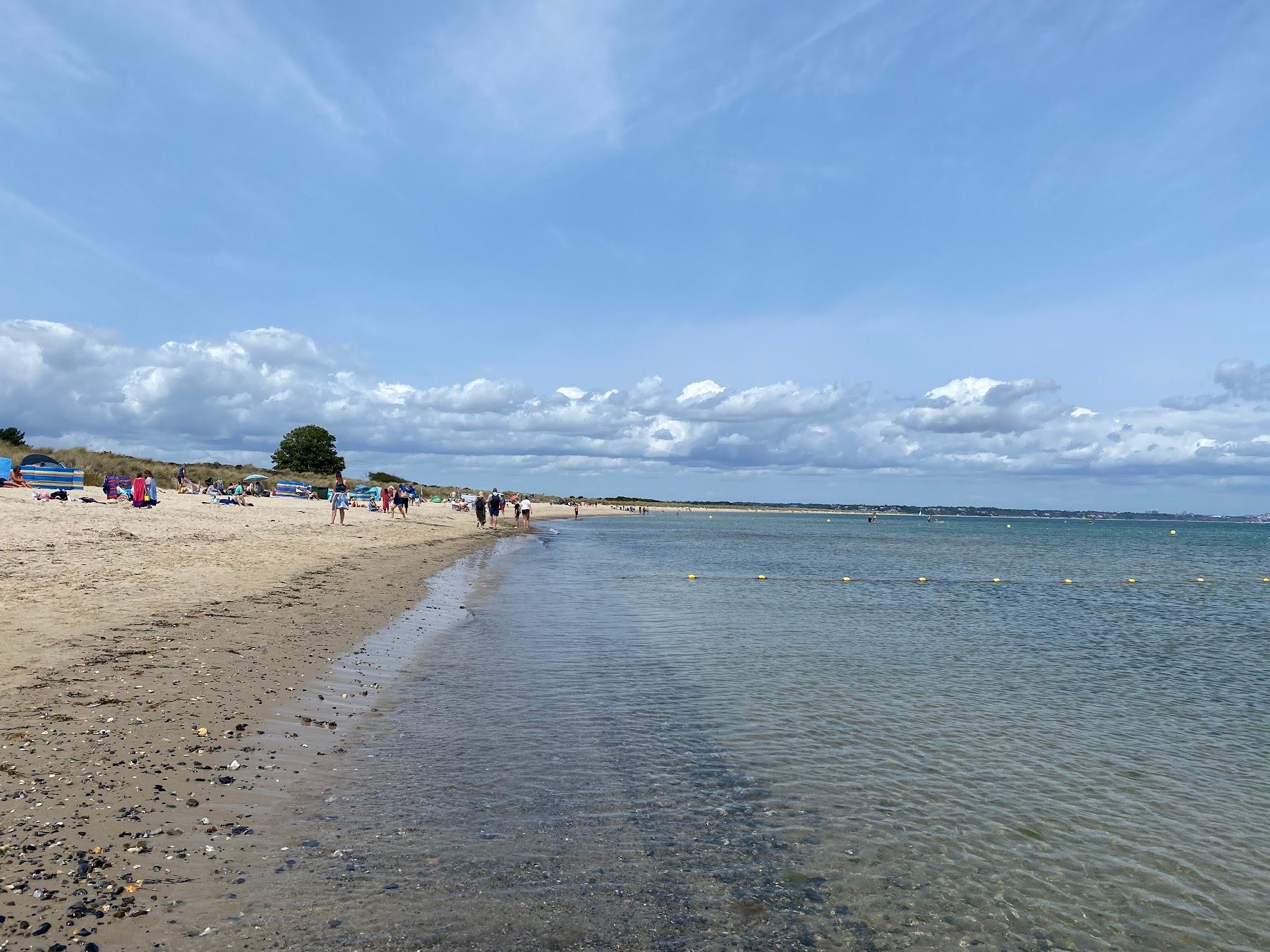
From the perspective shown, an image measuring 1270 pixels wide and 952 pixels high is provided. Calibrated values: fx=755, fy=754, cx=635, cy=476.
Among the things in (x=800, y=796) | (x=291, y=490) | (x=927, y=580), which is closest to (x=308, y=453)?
(x=291, y=490)

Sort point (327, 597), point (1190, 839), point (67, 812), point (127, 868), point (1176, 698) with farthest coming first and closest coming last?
point (327, 597) → point (1176, 698) → point (1190, 839) → point (67, 812) → point (127, 868)

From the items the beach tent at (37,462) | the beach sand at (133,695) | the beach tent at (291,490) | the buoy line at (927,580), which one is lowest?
the buoy line at (927,580)

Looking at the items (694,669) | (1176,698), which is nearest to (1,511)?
(694,669)

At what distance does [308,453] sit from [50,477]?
65.4 meters

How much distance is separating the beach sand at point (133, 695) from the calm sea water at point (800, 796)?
110 cm

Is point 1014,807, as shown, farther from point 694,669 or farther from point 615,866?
point 694,669

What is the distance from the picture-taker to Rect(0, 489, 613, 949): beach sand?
4.75 metres

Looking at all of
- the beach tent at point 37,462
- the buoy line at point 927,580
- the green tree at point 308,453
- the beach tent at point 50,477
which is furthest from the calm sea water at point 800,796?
the green tree at point 308,453

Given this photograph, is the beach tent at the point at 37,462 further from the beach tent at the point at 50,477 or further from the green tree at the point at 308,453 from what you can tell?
the green tree at the point at 308,453

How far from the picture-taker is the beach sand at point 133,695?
15.6 ft

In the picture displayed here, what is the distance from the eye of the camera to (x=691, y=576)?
31625mm

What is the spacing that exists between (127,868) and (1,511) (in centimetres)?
2601

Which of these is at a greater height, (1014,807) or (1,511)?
(1,511)

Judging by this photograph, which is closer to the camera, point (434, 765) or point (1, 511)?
point (434, 765)
